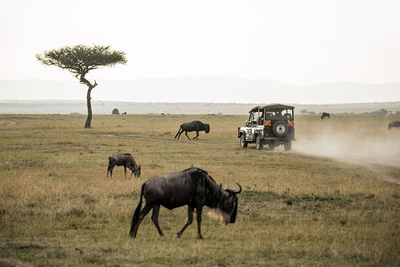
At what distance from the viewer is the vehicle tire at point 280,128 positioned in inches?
1218

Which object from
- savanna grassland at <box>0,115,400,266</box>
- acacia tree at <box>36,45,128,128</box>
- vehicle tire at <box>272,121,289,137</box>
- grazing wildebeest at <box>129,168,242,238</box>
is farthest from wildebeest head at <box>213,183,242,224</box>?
acacia tree at <box>36,45,128,128</box>

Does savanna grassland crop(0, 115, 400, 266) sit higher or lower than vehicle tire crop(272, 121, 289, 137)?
lower

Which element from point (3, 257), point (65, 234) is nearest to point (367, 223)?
point (65, 234)

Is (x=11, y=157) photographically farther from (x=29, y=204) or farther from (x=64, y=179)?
(x=29, y=204)

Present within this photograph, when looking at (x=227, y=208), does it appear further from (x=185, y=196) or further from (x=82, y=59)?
(x=82, y=59)

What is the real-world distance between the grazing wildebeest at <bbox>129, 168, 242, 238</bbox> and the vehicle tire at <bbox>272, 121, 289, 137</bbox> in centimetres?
2114

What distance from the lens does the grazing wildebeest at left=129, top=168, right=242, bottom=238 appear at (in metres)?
9.62

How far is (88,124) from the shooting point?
6000 cm

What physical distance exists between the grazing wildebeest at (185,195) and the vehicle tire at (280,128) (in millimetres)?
21142

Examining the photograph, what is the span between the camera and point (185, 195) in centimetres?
977

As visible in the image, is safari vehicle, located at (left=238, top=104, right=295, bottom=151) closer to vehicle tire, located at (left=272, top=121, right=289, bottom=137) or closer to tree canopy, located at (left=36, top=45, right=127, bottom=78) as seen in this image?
vehicle tire, located at (left=272, top=121, right=289, bottom=137)

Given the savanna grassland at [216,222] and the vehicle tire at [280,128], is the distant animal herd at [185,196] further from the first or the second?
the vehicle tire at [280,128]

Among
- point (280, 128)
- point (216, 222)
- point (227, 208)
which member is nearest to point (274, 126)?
point (280, 128)

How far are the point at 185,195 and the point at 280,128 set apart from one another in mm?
21935
